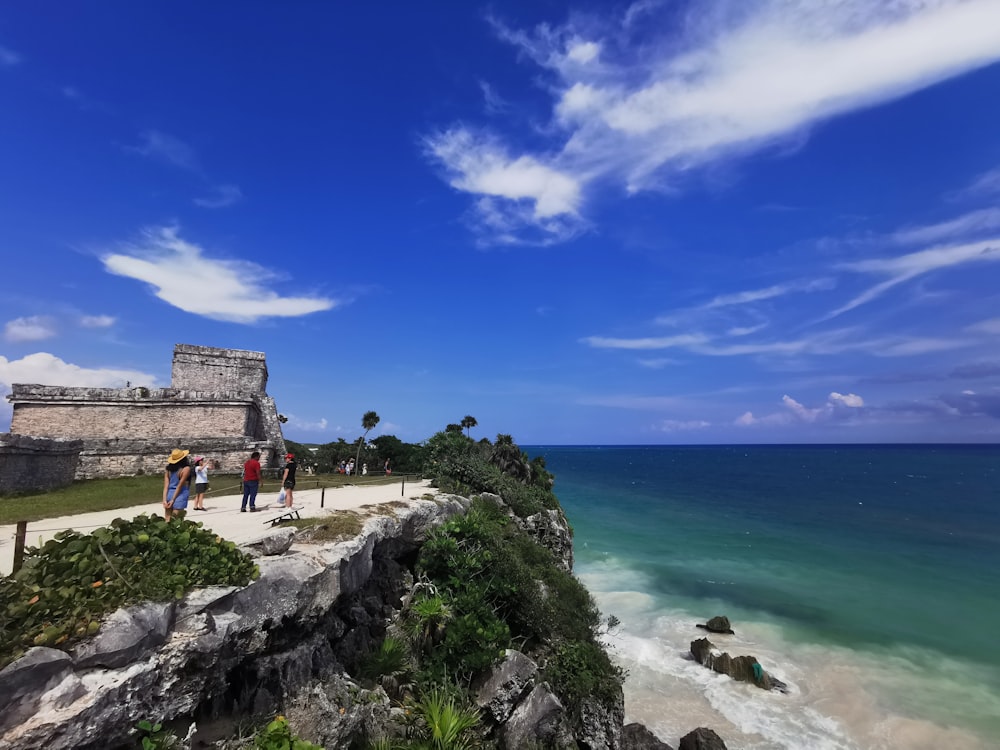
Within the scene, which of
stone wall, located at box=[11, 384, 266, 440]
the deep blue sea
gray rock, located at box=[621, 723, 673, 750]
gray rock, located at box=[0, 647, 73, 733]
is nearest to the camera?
gray rock, located at box=[0, 647, 73, 733]

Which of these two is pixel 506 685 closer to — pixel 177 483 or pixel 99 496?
pixel 177 483

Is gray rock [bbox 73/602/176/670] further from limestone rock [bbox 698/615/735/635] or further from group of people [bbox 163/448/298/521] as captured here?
limestone rock [bbox 698/615/735/635]

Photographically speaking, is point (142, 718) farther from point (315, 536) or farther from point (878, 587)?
point (878, 587)

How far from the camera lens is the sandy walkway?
9273 millimetres

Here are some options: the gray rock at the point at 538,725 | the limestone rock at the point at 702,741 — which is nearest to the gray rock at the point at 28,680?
the gray rock at the point at 538,725

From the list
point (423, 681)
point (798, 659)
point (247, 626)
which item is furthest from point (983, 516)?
point (247, 626)

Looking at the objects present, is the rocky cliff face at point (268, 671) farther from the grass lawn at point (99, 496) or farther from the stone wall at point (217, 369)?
the stone wall at point (217, 369)

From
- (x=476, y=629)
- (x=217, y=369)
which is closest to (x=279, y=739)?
(x=476, y=629)

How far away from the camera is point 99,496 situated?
51.3 feet

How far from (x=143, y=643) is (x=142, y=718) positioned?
0.74m

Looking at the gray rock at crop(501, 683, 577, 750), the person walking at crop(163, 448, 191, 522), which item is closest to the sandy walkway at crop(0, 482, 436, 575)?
the person walking at crop(163, 448, 191, 522)

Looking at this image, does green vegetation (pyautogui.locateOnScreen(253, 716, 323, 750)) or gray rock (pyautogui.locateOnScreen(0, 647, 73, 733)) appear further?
green vegetation (pyautogui.locateOnScreen(253, 716, 323, 750))

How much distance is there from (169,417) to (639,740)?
22.1 metres

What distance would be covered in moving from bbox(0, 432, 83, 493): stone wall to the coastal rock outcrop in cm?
2542
